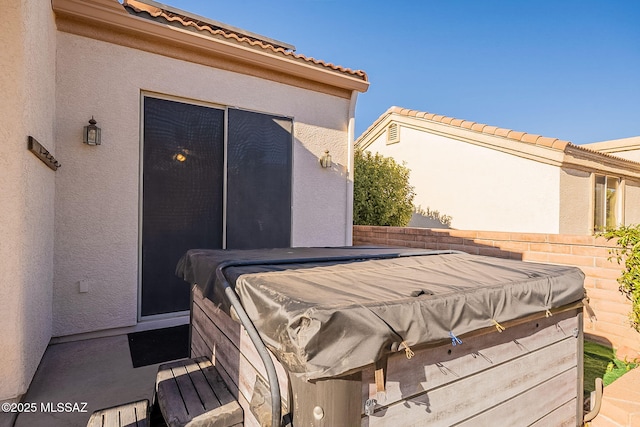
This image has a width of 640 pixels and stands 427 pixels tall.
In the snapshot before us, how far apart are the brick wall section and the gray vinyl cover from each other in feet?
6.77

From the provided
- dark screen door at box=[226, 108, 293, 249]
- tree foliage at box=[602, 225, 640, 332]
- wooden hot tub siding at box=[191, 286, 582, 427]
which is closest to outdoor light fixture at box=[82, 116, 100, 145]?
dark screen door at box=[226, 108, 293, 249]

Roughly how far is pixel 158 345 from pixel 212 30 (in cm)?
467

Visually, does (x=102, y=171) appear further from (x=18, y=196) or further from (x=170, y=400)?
(x=170, y=400)

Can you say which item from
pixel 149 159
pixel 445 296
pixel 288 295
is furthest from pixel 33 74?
pixel 445 296

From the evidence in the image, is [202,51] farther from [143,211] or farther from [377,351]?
[377,351]

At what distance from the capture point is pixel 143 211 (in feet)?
15.4

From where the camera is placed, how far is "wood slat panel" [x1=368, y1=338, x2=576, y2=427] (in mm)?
1586

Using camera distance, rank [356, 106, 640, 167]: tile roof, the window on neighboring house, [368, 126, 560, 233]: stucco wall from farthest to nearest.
→ 1. the window on neighboring house
2. [368, 126, 560, 233]: stucco wall
3. [356, 106, 640, 167]: tile roof

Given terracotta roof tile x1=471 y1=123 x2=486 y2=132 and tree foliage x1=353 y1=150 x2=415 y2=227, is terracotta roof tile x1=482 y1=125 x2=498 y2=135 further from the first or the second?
tree foliage x1=353 y1=150 x2=415 y2=227

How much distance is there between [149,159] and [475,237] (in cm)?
532

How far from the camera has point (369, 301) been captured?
1492 mm

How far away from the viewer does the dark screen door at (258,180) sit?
17.6 ft

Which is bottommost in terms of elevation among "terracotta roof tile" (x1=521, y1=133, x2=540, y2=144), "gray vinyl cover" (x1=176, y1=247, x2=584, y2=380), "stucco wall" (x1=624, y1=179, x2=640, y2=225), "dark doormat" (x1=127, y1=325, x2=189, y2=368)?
"dark doormat" (x1=127, y1=325, x2=189, y2=368)

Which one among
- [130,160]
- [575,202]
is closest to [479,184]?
[575,202]
